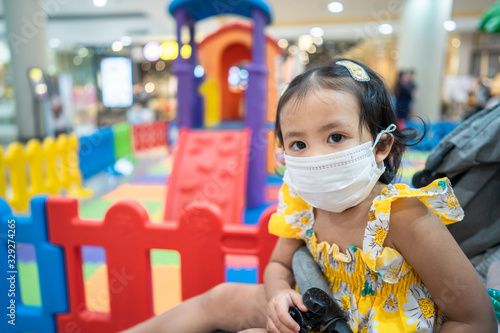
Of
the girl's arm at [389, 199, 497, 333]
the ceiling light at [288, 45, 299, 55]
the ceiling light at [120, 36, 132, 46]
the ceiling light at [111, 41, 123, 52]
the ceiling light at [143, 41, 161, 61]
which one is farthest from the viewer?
the ceiling light at [288, 45, 299, 55]

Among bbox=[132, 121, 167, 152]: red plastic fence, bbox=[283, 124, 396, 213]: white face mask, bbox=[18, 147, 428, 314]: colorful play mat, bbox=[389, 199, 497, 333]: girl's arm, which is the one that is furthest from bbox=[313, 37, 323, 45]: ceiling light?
bbox=[389, 199, 497, 333]: girl's arm

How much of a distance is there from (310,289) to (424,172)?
56cm

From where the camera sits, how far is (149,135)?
6.90 meters

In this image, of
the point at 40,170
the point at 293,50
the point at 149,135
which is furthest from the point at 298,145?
the point at 293,50

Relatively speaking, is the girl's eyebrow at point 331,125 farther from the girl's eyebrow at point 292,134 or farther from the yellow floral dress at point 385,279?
the yellow floral dress at point 385,279

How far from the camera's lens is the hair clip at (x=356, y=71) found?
895mm

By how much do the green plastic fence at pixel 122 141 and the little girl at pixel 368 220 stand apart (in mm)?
4622

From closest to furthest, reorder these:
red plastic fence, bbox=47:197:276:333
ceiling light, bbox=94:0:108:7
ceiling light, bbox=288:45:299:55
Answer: red plastic fence, bbox=47:197:276:333
ceiling light, bbox=94:0:108:7
ceiling light, bbox=288:45:299:55

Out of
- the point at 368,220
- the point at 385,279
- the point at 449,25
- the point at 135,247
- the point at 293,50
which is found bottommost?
the point at 135,247

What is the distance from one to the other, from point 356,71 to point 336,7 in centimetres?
890

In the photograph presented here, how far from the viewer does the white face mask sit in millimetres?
857

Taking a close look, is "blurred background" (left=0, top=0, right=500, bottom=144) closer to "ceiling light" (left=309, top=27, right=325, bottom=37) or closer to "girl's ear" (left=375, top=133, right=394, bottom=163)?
"ceiling light" (left=309, top=27, right=325, bottom=37)

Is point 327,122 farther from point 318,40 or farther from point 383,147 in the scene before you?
point 318,40

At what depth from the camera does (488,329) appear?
0.77m
